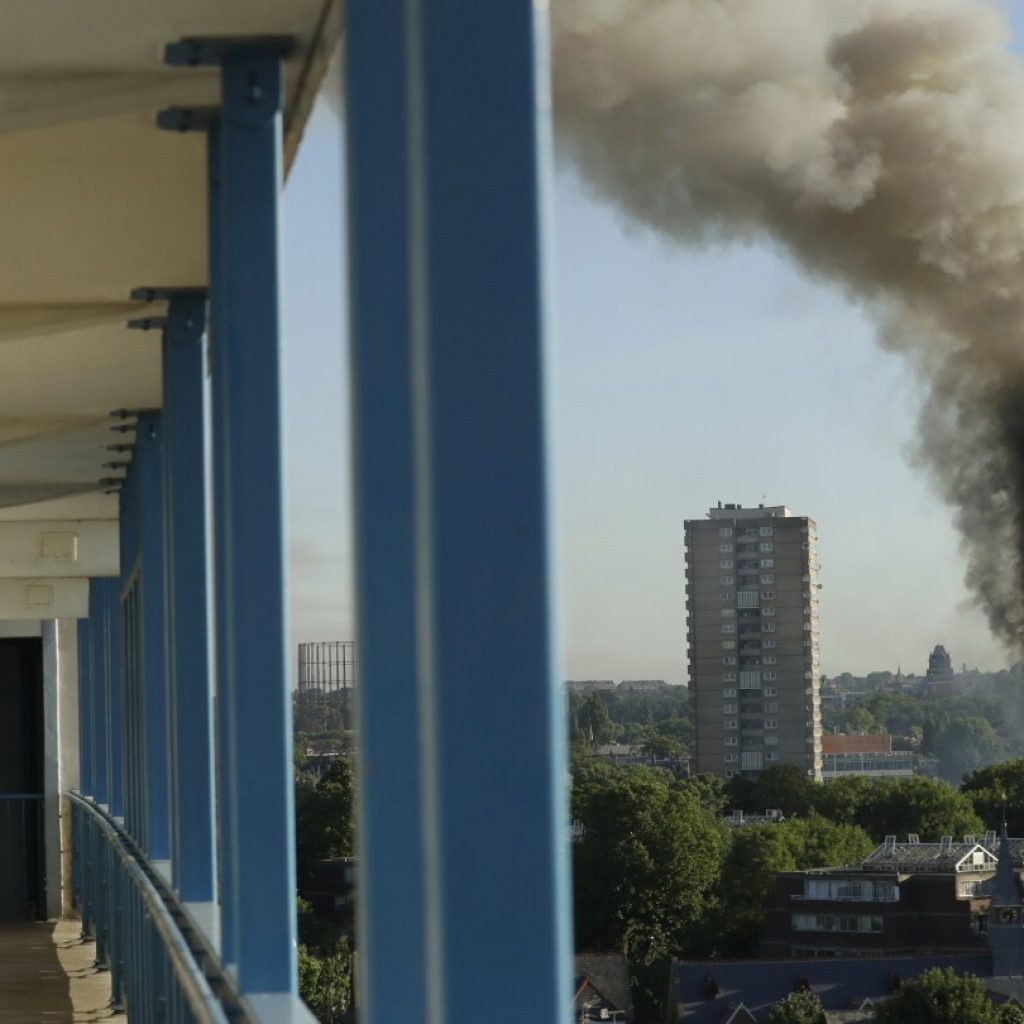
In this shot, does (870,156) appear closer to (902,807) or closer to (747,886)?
(747,886)

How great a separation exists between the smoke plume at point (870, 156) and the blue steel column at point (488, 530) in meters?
25.9

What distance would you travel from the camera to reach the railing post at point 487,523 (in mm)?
1229

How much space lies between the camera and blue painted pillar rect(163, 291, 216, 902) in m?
3.90

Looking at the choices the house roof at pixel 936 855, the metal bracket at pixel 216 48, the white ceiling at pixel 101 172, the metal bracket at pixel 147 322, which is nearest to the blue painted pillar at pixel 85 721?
the white ceiling at pixel 101 172

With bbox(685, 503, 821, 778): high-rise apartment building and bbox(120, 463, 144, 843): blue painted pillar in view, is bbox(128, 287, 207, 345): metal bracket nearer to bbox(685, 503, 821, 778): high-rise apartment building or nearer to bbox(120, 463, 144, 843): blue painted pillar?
bbox(120, 463, 144, 843): blue painted pillar

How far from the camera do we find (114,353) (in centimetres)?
493

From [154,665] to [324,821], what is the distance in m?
19.3

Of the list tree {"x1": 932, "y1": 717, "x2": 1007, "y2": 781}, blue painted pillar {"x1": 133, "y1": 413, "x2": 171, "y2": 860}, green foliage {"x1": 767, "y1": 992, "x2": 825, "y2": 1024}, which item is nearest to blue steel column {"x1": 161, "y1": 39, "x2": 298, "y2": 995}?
blue painted pillar {"x1": 133, "y1": 413, "x2": 171, "y2": 860}

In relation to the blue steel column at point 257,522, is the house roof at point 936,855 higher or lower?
lower

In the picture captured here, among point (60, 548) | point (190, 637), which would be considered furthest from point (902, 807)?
point (190, 637)

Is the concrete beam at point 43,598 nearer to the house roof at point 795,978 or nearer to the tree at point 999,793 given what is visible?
the house roof at point 795,978

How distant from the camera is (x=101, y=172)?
3.20 metres

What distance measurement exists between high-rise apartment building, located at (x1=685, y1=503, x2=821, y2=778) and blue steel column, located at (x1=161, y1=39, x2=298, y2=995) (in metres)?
47.7

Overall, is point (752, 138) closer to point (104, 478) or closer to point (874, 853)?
point (874, 853)
